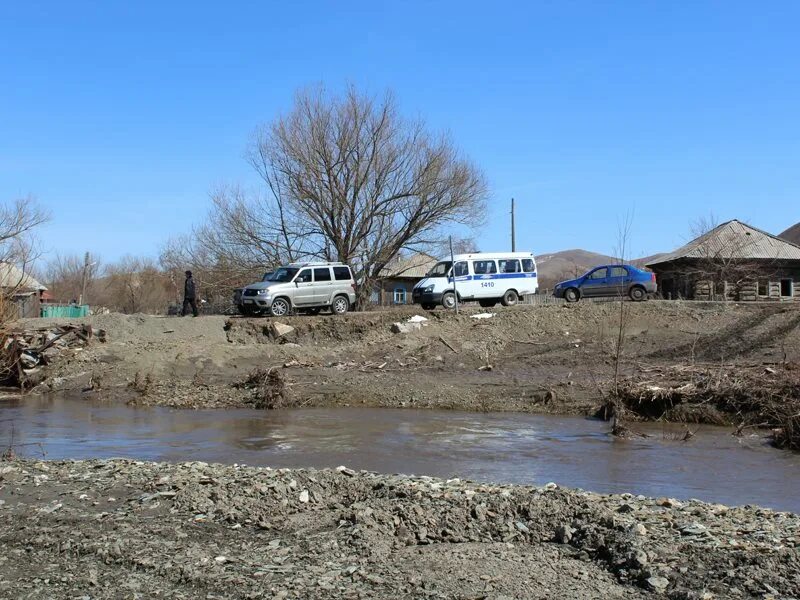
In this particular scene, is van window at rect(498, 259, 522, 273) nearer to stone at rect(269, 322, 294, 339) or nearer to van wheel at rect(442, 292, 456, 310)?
van wheel at rect(442, 292, 456, 310)

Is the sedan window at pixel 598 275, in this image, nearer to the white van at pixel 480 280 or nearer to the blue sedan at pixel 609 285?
the blue sedan at pixel 609 285

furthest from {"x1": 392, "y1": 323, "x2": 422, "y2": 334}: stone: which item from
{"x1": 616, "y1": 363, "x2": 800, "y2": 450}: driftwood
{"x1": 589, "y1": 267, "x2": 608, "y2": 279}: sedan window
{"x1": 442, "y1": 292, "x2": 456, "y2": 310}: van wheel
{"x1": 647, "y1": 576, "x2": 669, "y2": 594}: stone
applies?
{"x1": 647, "y1": 576, "x2": 669, "y2": 594}: stone

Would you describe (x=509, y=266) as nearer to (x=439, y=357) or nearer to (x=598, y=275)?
(x=598, y=275)

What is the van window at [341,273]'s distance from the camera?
29875mm

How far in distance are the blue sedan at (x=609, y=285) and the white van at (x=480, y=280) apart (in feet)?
6.24

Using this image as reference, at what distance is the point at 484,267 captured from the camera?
30.6 metres

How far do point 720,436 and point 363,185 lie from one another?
2886 centimetres

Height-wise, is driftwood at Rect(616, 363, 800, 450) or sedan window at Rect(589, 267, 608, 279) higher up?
sedan window at Rect(589, 267, 608, 279)

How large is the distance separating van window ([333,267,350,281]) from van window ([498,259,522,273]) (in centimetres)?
616

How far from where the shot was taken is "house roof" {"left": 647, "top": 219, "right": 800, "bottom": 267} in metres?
45.7

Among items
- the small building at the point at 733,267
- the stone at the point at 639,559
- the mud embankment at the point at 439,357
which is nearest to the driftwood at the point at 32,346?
the mud embankment at the point at 439,357

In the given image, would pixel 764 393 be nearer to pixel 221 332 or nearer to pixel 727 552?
pixel 727 552

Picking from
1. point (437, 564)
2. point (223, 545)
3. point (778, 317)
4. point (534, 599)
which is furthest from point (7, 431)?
point (778, 317)

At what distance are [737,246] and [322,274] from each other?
2832 cm
